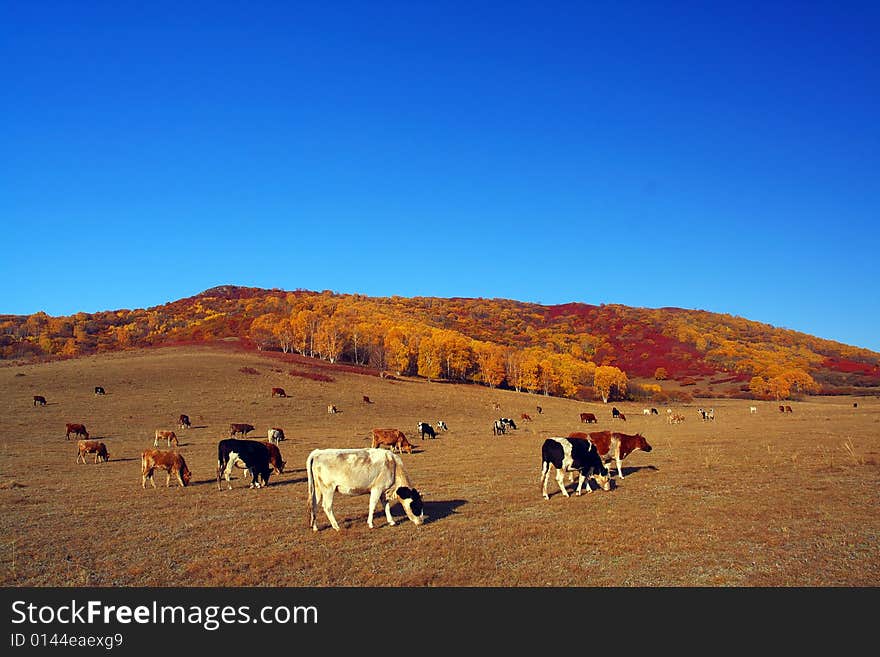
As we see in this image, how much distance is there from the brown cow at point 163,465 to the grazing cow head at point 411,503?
9.66 metres

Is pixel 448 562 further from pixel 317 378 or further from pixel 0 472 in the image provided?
pixel 317 378

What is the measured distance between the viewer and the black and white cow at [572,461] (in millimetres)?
15758

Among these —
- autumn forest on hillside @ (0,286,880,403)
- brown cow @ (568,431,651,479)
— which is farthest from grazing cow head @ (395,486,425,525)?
autumn forest on hillside @ (0,286,880,403)

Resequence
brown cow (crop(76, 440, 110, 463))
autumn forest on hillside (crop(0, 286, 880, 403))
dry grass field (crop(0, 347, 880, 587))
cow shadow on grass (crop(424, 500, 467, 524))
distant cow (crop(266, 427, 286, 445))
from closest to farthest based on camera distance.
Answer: dry grass field (crop(0, 347, 880, 587)) < cow shadow on grass (crop(424, 500, 467, 524)) < brown cow (crop(76, 440, 110, 463)) < distant cow (crop(266, 427, 286, 445)) < autumn forest on hillside (crop(0, 286, 880, 403))

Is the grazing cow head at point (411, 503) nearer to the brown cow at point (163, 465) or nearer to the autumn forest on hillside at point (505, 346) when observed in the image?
the brown cow at point (163, 465)

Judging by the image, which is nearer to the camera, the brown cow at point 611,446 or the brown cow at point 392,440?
the brown cow at point 611,446

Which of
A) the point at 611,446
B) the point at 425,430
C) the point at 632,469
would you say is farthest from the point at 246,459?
the point at 425,430

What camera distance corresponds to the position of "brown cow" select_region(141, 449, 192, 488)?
1844 cm

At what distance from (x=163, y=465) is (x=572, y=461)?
43.2ft

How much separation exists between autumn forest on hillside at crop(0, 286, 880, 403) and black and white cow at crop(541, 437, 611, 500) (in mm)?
70800

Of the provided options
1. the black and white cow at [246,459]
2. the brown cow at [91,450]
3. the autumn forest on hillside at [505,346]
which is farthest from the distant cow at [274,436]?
the autumn forest on hillside at [505,346]

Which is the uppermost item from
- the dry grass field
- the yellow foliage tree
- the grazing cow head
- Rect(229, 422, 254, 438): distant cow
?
the yellow foliage tree

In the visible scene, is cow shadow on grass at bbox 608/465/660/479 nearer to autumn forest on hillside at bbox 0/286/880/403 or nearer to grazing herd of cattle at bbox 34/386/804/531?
grazing herd of cattle at bbox 34/386/804/531
